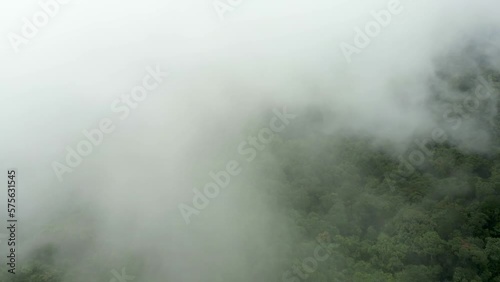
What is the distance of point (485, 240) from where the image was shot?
128 ft

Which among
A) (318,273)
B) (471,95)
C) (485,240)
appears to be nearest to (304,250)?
(318,273)

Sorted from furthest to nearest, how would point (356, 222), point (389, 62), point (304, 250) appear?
point (389, 62) < point (356, 222) < point (304, 250)

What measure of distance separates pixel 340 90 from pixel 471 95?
19.6 metres

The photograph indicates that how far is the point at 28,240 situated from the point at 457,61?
65.5 metres

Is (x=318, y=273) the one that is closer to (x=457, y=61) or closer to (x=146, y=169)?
(x=146, y=169)

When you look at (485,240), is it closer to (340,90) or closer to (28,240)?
(340,90)

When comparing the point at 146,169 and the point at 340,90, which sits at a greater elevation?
the point at 146,169

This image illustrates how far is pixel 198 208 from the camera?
4791 cm

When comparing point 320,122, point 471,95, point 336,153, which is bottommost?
point 471,95

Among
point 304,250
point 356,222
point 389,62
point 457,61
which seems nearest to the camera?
point 304,250

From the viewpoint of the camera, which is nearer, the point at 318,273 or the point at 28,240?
the point at 318,273

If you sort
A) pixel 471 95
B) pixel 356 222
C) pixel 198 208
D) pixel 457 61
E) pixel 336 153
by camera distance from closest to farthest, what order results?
pixel 356 222 → pixel 198 208 → pixel 336 153 → pixel 471 95 → pixel 457 61

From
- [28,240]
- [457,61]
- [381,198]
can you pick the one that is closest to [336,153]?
[381,198]

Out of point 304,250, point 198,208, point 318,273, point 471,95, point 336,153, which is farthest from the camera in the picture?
point 471,95
